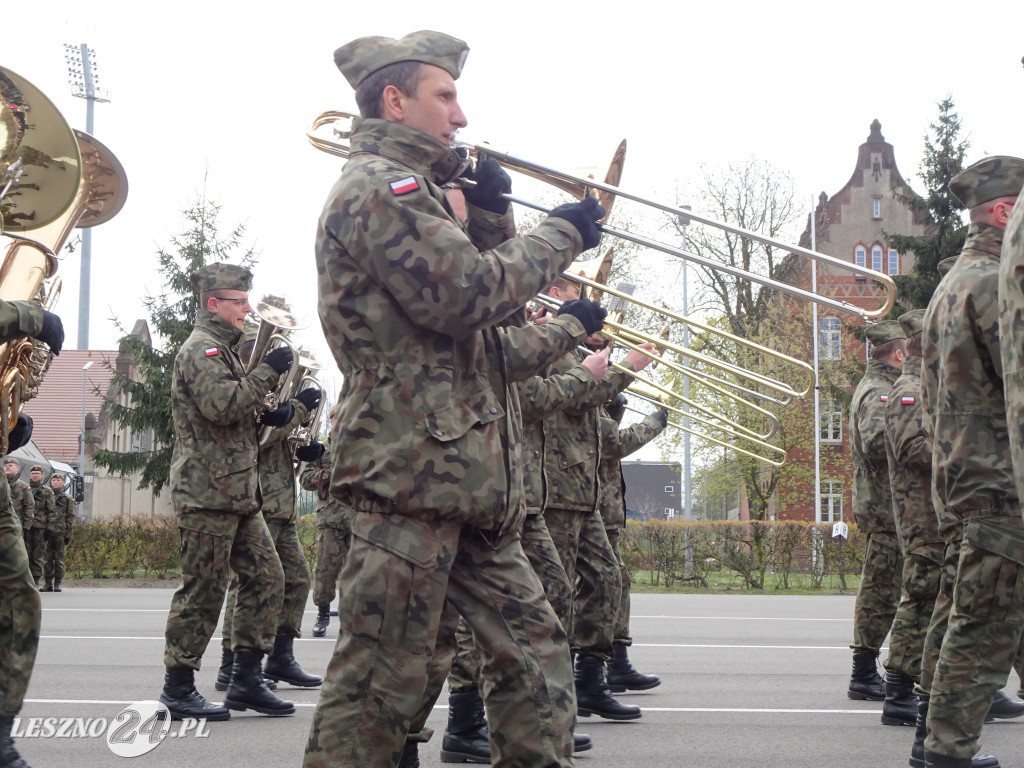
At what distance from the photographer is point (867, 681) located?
778cm

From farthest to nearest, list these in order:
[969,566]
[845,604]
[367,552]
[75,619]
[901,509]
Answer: [845,604] → [75,619] → [901,509] → [969,566] → [367,552]

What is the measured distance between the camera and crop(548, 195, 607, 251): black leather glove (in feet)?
11.7

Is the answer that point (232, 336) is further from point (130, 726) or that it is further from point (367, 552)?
point (367, 552)

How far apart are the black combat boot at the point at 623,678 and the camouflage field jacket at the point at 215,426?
2.71 m

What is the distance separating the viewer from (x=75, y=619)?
13.8m

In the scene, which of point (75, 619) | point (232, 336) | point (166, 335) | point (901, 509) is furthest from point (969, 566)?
point (166, 335)

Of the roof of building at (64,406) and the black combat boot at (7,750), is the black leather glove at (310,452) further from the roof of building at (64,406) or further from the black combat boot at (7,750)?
the roof of building at (64,406)

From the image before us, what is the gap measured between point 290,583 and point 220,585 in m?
1.71

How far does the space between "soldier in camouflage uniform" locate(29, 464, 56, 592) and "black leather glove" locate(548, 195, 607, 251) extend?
18.2 m

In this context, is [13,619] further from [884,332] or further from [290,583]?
[884,332]

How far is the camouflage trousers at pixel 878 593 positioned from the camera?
7688mm

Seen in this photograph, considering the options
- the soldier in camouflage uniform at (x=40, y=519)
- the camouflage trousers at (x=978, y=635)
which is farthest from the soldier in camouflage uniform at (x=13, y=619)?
the soldier in camouflage uniform at (x=40, y=519)

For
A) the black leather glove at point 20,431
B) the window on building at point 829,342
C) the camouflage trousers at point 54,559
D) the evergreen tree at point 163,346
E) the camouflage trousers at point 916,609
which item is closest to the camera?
the black leather glove at point 20,431

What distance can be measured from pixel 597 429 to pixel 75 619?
893cm
